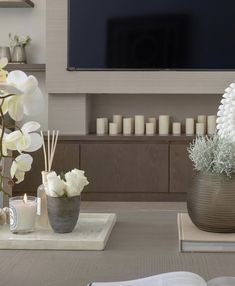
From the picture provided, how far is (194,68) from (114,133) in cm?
80

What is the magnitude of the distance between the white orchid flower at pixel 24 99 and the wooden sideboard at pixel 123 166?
12.4 feet

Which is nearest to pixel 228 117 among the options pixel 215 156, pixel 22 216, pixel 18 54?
pixel 215 156

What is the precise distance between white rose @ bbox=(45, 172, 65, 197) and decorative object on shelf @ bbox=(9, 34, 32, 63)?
342 cm

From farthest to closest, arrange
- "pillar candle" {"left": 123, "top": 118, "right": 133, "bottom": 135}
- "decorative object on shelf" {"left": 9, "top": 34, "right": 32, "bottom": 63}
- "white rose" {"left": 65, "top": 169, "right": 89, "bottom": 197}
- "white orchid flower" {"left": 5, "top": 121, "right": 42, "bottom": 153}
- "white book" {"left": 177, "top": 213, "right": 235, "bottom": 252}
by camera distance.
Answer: "pillar candle" {"left": 123, "top": 118, "right": 133, "bottom": 135} → "decorative object on shelf" {"left": 9, "top": 34, "right": 32, "bottom": 63} → "white rose" {"left": 65, "top": 169, "right": 89, "bottom": 197} → "white book" {"left": 177, "top": 213, "right": 235, "bottom": 252} → "white orchid flower" {"left": 5, "top": 121, "right": 42, "bottom": 153}

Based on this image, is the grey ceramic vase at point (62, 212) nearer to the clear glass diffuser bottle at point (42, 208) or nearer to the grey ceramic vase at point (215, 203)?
the clear glass diffuser bottle at point (42, 208)

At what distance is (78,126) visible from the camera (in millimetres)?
5023

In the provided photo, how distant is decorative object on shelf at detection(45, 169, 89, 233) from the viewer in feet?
5.28

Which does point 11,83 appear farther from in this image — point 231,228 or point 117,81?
point 117,81

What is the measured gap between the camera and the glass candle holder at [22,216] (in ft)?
5.33

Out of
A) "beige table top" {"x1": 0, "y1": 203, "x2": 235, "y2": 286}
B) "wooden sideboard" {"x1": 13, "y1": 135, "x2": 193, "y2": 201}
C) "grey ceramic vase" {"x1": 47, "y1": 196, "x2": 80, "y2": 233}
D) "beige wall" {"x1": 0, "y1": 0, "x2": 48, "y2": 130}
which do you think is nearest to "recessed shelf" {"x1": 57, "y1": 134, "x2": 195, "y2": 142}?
"wooden sideboard" {"x1": 13, "y1": 135, "x2": 193, "y2": 201}

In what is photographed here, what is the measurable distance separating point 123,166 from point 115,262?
11.3ft

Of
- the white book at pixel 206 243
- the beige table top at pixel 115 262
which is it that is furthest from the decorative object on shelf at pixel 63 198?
the white book at pixel 206 243

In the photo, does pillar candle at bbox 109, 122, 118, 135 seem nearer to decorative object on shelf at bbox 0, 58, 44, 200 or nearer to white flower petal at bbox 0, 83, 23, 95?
decorative object on shelf at bbox 0, 58, 44, 200

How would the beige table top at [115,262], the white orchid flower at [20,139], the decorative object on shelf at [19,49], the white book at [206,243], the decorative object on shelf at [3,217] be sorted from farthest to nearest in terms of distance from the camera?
the decorative object on shelf at [19,49]
the decorative object on shelf at [3,217]
the white book at [206,243]
the beige table top at [115,262]
the white orchid flower at [20,139]
